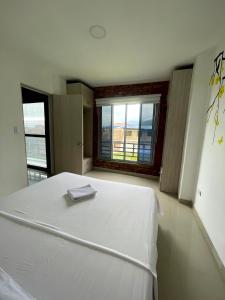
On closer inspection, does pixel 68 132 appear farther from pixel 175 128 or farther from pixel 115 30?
pixel 175 128

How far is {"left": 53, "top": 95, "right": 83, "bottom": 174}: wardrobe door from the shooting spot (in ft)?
10.4

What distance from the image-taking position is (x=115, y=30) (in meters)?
1.69

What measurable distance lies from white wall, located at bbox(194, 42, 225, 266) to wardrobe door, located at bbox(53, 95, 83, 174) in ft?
8.03

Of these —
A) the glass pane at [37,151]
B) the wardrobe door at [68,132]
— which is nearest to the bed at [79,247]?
the wardrobe door at [68,132]

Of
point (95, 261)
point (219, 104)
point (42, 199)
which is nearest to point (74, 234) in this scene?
point (95, 261)

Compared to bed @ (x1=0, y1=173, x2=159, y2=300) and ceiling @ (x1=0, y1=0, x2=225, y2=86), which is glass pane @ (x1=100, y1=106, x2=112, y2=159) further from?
bed @ (x1=0, y1=173, x2=159, y2=300)

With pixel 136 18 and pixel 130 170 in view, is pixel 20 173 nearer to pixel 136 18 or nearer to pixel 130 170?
pixel 130 170

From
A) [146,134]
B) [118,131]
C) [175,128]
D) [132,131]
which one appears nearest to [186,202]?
[175,128]

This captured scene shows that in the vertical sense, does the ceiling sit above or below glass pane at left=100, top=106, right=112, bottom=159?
above

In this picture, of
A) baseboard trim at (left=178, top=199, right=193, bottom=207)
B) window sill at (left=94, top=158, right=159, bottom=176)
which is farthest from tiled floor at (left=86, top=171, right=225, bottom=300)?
window sill at (left=94, top=158, right=159, bottom=176)

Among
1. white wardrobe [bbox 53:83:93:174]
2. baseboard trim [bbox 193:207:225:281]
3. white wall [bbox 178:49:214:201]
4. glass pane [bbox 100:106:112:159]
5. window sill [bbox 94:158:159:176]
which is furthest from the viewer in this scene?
glass pane [bbox 100:106:112:159]

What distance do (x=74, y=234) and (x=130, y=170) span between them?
306cm

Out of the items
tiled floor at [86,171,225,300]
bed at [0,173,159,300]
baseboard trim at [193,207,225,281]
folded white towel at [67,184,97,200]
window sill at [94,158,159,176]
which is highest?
folded white towel at [67,184,97,200]

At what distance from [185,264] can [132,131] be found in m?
2.94
